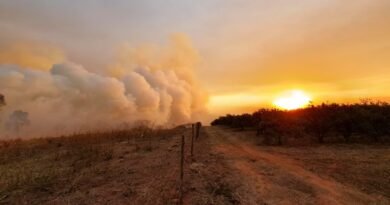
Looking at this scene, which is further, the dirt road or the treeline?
the treeline

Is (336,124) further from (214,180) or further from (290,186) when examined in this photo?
(214,180)

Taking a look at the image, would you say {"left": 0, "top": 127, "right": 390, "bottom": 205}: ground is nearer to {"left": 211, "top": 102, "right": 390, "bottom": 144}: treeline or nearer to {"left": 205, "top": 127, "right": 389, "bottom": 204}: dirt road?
{"left": 205, "top": 127, "right": 389, "bottom": 204}: dirt road

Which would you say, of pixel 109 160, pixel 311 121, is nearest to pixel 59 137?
pixel 109 160

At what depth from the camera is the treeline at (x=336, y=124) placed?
61.1 feet

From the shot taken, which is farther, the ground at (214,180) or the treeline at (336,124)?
the treeline at (336,124)

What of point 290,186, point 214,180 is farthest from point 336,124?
point 214,180

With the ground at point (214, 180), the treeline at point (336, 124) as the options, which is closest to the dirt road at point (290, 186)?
the ground at point (214, 180)

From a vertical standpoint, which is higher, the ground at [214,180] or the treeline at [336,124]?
the treeline at [336,124]

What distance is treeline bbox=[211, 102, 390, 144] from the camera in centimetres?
1861

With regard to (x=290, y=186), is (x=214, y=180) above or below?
above

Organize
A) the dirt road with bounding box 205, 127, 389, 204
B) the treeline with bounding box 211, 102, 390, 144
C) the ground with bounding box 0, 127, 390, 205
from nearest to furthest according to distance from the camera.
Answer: the dirt road with bounding box 205, 127, 389, 204 < the ground with bounding box 0, 127, 390, 205 < the treeline with bounding box 211, 102, 390, 144

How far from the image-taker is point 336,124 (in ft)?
65.0

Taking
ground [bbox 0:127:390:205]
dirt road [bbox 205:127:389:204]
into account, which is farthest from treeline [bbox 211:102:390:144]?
dirt road [bbox 205:127:389:204]

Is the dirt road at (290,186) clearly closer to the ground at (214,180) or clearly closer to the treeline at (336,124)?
the ground at (214,180)
